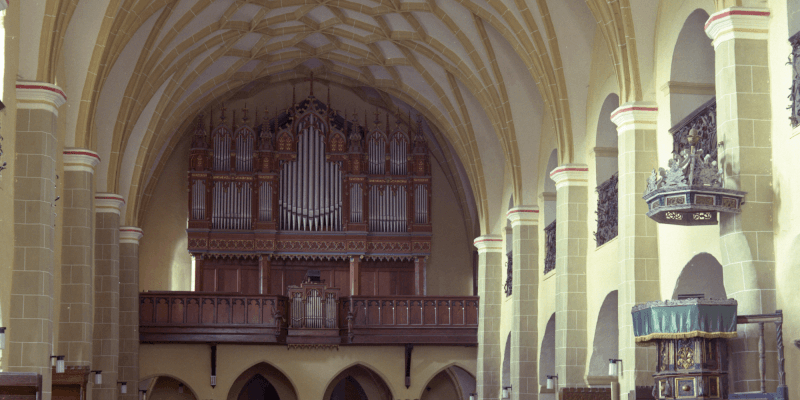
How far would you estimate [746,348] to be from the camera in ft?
34.8

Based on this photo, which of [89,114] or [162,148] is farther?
[162,148]

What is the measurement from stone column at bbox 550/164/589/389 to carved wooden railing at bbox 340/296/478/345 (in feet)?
23.7

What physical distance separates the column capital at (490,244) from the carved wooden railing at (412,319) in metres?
1.38

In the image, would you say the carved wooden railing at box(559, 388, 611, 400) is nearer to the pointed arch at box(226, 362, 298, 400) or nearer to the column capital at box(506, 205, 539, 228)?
the column capital at box(506, 205, 539, 228)

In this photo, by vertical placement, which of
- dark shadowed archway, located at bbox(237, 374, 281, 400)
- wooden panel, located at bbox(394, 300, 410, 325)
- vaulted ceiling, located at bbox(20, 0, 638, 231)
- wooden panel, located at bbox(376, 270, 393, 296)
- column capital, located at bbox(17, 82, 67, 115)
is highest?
vaulted ceiling, located at bbox(20, 0, 638, 231)

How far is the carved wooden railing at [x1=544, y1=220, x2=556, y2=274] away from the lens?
20.3m

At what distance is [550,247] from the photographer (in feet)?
67.7

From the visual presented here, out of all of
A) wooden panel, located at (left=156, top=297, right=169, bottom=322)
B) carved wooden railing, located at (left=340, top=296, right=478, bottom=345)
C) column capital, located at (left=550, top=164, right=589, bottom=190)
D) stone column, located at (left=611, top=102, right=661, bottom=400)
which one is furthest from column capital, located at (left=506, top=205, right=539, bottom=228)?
wooden panel, located at (left=156, top=297, right=169, bottom=322)

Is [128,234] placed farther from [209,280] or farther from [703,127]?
[703,127]

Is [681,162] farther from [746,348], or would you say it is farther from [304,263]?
[304,263]

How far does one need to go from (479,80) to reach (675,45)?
28.1 feet

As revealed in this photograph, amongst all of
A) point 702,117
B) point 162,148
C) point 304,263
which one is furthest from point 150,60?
point 702,117

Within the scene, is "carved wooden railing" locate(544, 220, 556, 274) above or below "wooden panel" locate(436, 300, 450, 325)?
above

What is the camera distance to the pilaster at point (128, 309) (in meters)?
22.9
